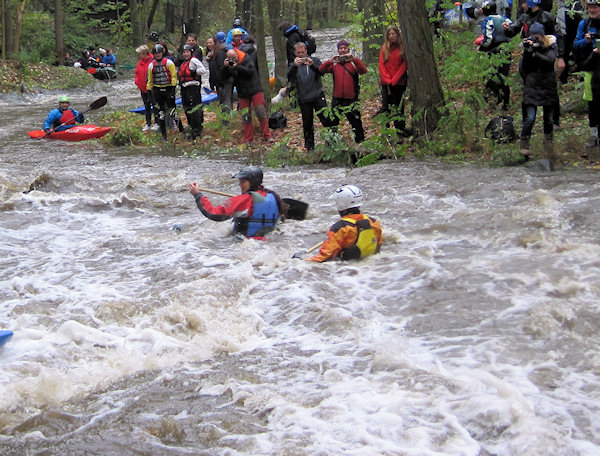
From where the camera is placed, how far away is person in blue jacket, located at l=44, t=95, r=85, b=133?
50.0ft

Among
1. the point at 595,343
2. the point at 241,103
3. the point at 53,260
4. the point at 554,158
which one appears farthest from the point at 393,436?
the point at 241,103

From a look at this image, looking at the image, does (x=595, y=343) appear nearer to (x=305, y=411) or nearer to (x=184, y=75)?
(x=305, y=411)

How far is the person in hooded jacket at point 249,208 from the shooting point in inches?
286

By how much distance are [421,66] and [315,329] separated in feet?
21.5

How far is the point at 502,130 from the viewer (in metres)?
10.2

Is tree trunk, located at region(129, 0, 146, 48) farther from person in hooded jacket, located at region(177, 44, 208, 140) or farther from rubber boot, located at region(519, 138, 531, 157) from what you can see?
rubber boot, located at region(519, 138, 531, 157)

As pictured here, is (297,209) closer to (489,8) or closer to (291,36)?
(291,36)

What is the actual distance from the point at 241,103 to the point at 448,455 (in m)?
10.6

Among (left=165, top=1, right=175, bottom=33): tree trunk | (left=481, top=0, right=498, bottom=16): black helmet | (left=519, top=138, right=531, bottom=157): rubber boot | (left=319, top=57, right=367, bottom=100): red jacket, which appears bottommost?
(left=519, top=138, right=531, bottom=157): rubber boot

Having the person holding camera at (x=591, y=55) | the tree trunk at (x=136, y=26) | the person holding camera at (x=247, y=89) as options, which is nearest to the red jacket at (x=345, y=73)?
the person holding camera at (x=247, y=89)

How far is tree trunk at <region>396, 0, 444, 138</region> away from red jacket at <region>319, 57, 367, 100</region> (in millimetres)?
837

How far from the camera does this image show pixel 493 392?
399 cm

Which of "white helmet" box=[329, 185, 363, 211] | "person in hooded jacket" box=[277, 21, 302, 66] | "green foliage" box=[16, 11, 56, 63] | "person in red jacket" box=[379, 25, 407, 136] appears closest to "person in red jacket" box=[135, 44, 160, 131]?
"person in hooded jacket" box=[277, 21, 302, 66]

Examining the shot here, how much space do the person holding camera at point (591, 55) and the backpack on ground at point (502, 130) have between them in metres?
1.35
